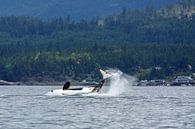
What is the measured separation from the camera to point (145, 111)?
3728 inches

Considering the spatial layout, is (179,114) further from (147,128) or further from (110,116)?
(147,128)

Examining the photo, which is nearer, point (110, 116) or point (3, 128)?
point (3, 128)

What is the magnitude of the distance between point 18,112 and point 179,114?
1566 cm

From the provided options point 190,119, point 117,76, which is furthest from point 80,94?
point 190,119

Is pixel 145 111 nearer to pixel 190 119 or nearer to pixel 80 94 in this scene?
pixel 190 119

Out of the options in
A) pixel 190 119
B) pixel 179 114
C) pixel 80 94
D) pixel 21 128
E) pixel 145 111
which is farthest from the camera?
pixel 80 94

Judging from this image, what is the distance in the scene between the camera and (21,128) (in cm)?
7031

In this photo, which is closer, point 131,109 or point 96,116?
point 96,116

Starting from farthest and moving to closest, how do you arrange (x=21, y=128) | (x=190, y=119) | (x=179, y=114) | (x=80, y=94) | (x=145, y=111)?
1. (x=80, y=94)
2. (x=145, y=111)
3. (x=179, y=114)
4. (x=190, y=119)
5. (x=21, y=128)

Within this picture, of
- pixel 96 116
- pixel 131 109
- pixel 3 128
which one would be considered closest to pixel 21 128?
pixel 3 128

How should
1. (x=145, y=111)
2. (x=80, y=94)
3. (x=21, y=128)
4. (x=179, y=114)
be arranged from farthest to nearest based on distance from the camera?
(x=80, y=94), (x=145, y=111), (x=179, y=114), (x=21, y=128)

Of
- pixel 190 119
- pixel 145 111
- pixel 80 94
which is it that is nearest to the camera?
pixel 190 119

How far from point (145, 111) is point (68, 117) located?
13.6m

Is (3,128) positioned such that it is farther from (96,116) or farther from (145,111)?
→ (145,111)
